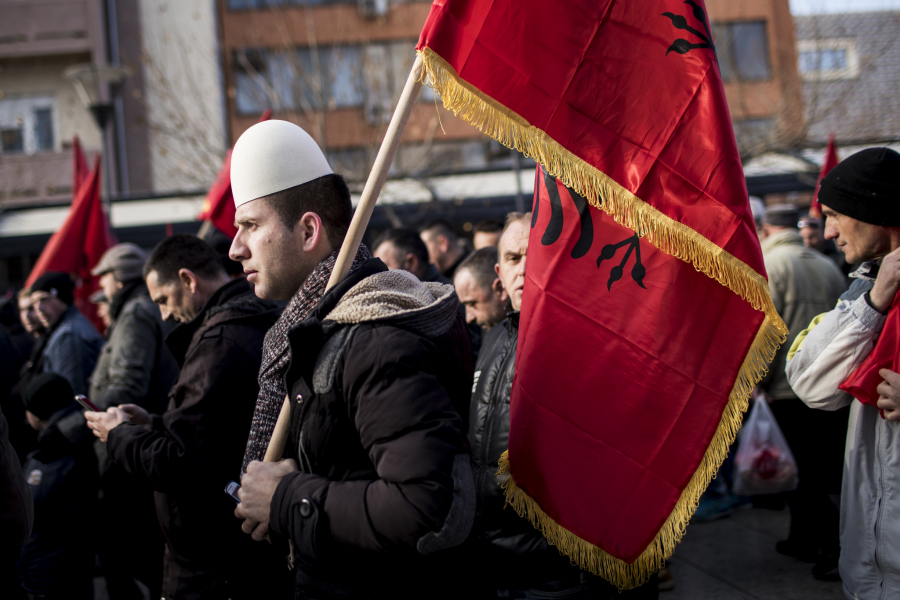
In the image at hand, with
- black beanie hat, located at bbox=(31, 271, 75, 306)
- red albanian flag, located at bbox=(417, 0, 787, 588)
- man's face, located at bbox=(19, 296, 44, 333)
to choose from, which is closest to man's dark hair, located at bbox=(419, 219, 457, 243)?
black beanie hat, located at bbox=(31, 271, 75, 306)

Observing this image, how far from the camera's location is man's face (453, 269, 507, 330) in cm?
420

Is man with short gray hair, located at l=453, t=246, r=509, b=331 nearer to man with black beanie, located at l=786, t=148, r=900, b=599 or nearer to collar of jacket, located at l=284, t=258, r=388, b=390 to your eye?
man with black beanie, located at l=786, t=148, r=900, b=599

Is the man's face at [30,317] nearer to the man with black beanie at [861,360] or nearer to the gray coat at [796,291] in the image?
the gray coat at [796,291]

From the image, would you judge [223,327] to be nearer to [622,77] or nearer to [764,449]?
[622,77]

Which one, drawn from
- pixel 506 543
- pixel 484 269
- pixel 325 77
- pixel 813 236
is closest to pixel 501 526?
pixel 506 543

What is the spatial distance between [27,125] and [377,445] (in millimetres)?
20786

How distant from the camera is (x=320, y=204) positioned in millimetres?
2084

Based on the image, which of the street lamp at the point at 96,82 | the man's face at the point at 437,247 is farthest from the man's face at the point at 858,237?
the street lamp at the point at 96,82

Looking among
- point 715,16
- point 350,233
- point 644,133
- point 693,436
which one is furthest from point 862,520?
point 715,16

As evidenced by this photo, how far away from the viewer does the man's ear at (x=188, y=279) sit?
3.32 m

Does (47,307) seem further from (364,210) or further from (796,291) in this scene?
(796,291)

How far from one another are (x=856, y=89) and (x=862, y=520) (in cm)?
1678

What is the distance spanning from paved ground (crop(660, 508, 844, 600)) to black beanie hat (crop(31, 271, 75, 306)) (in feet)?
16.4

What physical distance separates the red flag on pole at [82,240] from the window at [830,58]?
15.1 metres
